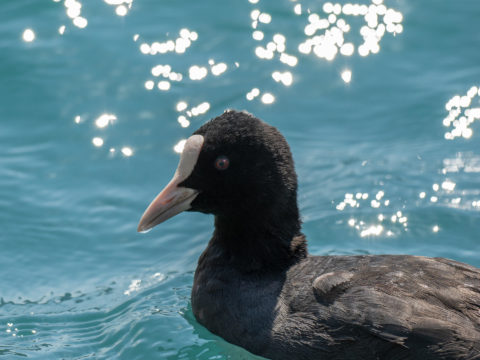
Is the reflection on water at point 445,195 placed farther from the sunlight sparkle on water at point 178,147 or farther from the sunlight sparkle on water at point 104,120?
the sunlight sparkle on water at point 104,120

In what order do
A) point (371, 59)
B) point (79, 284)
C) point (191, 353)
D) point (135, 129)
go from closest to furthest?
point (191, 353) → point (79, 284) → point (135, 129) → point (371, 59)

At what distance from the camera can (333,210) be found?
25.5ft

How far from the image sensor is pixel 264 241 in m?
5.97

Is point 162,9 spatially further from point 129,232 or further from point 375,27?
point 129,232

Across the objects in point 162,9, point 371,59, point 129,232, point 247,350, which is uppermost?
point 162,9

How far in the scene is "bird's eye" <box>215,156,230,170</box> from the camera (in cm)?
575

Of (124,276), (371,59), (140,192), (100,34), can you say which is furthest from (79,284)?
(371,59)

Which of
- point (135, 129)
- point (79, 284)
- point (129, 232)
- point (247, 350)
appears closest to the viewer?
point (247, 350)

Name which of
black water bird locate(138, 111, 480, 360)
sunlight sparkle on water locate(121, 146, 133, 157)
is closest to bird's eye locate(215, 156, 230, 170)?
black water bird locate(138, 111, 480, 360)

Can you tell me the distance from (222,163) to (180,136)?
8.89 feet

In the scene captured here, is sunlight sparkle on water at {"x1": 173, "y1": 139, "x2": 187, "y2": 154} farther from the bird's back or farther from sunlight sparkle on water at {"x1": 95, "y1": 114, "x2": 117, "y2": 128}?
the bird's back

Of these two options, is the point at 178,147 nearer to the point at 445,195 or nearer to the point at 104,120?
the point at 104,120

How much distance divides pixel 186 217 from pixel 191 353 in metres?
2.10

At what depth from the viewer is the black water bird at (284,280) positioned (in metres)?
4.98
